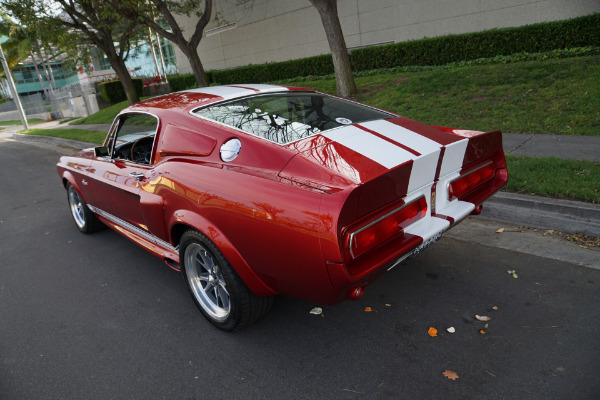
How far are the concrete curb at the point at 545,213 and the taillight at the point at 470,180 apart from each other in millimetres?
1153

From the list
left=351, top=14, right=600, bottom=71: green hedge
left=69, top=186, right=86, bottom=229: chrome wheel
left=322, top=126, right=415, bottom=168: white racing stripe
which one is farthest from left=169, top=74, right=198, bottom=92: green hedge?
left=322, top=126, right=415, bottom=168: white racing stripe

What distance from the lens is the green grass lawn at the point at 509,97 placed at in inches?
272

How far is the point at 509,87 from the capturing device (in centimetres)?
852

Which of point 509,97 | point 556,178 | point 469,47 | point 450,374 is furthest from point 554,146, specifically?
point 469,47

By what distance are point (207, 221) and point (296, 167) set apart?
0.74 metres

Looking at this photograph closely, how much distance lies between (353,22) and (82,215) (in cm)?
1467

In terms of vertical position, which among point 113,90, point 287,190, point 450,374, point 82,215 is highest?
point 113,90

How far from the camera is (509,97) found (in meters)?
8.17

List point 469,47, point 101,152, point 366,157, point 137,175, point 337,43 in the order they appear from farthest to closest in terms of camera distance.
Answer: point 469,47 < point 337,43 < point 101,152 < point 137,175 < point 366,157

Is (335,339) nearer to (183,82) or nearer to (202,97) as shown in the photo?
(202,97)

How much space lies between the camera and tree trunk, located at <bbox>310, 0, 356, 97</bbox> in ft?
34.3

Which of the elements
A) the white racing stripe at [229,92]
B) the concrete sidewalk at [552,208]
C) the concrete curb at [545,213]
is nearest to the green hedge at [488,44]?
the concrete sidewalk at [552,208]

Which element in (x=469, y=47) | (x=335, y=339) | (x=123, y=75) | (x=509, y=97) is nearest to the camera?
(x=335, y=339)

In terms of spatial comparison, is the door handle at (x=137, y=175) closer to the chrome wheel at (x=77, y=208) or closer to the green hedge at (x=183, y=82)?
the chrome wheel at (x=77, y=208)
